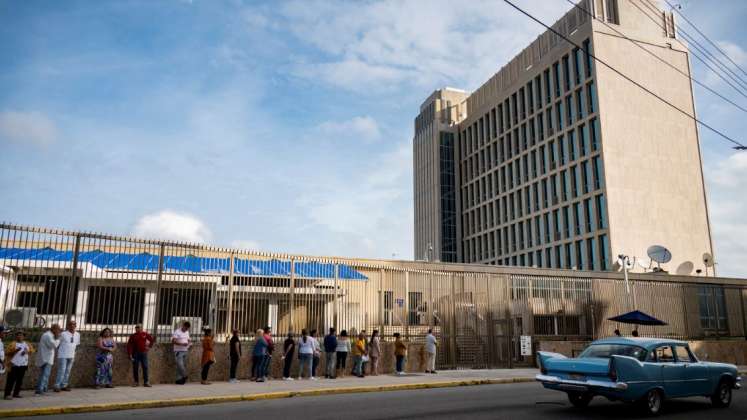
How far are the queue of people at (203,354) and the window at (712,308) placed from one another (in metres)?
15.6

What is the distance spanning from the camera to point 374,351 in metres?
19.6

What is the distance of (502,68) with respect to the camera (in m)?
75.1

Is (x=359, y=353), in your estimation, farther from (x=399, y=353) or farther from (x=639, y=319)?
(x=639, y=319)

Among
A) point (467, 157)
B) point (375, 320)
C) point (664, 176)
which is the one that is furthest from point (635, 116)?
point (375, 320)

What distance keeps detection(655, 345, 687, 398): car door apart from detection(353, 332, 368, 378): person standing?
964 centimetres

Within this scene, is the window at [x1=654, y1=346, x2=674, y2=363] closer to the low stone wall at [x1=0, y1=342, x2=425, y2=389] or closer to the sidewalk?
the sidewalk

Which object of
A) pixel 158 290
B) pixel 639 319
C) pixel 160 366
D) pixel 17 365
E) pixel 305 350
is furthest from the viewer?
pixel 639 319

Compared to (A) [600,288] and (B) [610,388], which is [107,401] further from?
(A) [600,288]

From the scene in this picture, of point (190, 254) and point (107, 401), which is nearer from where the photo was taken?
point (107, 401)

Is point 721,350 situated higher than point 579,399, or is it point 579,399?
point 721,350

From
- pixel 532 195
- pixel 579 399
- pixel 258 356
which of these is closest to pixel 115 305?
pixel 258 356

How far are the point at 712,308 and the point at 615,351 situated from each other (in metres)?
21.8

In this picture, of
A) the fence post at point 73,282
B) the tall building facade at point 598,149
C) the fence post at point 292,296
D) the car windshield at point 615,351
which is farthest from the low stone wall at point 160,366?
the tall building facade at point 598,149

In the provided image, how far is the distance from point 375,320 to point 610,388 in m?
11.1
